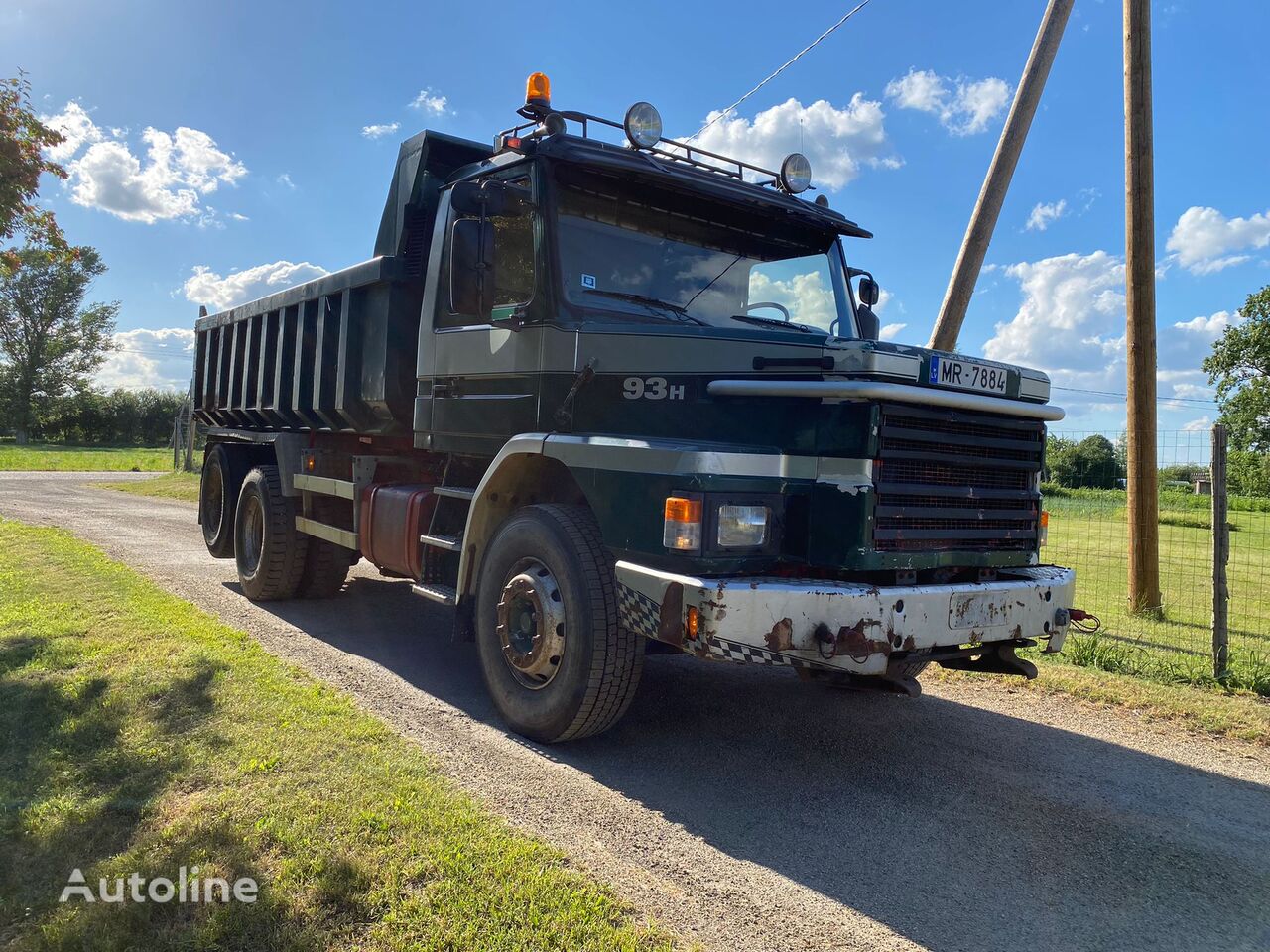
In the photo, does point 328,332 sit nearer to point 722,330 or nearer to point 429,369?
point 429,369

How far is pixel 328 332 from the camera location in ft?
22.7

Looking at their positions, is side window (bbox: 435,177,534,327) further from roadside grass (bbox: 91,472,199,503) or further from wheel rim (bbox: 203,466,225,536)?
roadside grass (bbox: 91,472,199,503)

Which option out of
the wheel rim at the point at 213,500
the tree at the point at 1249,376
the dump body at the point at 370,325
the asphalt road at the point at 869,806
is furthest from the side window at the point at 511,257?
the tree at the point at 1249,376

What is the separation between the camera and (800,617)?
3.55m

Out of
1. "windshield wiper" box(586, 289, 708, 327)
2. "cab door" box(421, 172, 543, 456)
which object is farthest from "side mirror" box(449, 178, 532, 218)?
"windshield wiper" box(586, 289, 708, 327)

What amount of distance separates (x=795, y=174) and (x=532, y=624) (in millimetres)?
3345

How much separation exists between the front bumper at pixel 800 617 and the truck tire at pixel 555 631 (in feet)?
0.74

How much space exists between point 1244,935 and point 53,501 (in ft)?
61.4

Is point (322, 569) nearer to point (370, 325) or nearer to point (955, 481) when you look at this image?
point (370, 325)

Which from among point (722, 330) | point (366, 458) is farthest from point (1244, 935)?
point (366, 458)

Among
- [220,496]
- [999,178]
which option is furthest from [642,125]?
[220,496]

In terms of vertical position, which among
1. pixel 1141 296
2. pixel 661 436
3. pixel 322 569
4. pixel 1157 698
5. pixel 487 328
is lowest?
pixel 1157 698

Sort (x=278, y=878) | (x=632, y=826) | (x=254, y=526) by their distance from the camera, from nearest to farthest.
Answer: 1. (x=278, y=878)
2. (x=632, y=826)
3. (x=254, y=526)

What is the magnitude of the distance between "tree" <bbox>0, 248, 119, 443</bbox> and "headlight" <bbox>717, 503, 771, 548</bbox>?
62.5 metres
